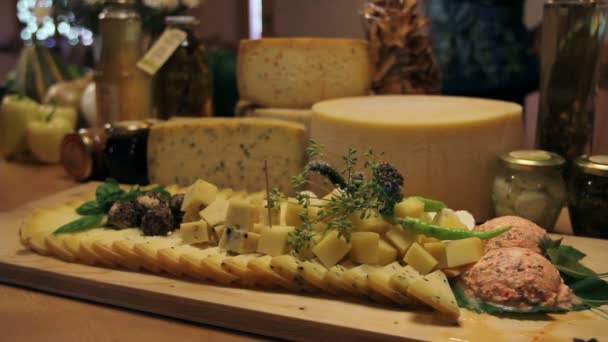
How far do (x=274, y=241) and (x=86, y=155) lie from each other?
1100 millimetres

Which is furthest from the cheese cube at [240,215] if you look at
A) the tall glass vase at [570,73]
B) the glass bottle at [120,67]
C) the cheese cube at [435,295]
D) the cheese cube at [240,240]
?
the glass bottle at [120,67]

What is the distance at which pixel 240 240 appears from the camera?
126 centimetres

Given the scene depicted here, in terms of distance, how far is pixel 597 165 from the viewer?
54.8 inches

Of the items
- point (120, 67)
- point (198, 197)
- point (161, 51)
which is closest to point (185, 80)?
point (161, 51)

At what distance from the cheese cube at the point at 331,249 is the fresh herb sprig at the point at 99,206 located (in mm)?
524

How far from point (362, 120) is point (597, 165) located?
55 centimetres

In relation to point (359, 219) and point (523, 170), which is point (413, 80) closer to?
point (523, 170)

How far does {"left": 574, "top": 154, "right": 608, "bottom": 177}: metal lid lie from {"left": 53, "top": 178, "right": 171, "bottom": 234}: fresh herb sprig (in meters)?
0.98

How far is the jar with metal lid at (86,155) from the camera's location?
208 cm

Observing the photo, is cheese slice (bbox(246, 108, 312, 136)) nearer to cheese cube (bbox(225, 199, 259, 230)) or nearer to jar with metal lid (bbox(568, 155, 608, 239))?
cheese cube (bbox(225, 199, 259, 230))

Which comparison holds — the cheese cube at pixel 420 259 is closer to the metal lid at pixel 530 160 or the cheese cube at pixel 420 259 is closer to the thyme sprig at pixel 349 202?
the thyme sprig at pixel 349 202

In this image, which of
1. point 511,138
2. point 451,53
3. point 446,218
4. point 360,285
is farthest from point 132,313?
point 451,53

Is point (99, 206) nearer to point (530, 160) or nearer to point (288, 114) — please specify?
point (288, 114)

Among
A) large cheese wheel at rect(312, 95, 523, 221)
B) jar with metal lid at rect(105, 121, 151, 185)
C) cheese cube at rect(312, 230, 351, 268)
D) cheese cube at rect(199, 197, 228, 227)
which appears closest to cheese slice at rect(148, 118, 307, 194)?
jar with metal lid at rect(105, 121, 151, 185)
